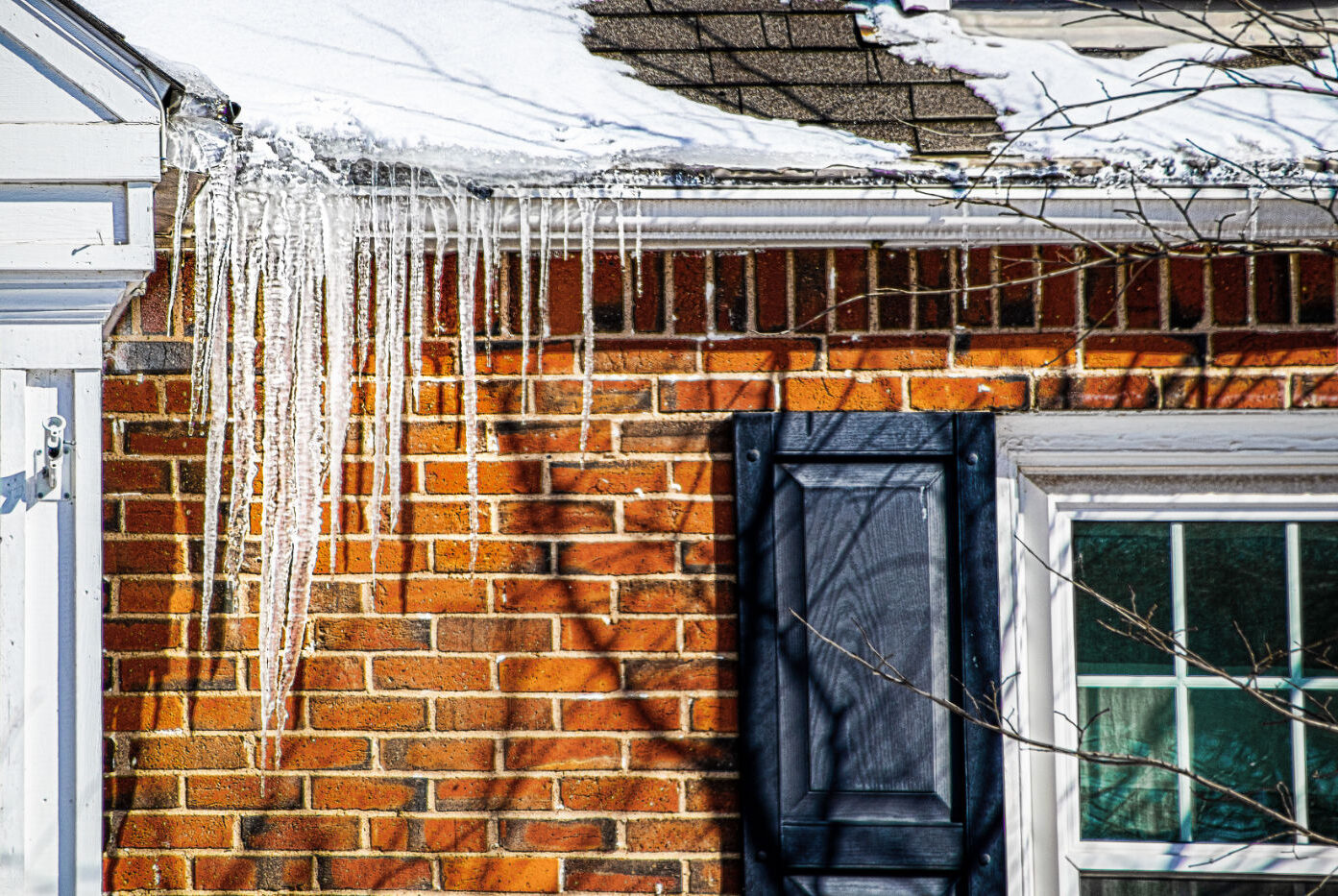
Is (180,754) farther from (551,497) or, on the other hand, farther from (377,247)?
(377,247)

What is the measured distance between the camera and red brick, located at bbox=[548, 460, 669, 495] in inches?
94.3

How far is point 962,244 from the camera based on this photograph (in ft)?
7.80

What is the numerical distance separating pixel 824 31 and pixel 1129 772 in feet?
7.12

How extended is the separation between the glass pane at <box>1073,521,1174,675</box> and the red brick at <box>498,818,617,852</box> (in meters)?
1.28

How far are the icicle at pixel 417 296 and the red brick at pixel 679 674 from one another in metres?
0.86

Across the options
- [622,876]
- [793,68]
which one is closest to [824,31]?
[793,68]

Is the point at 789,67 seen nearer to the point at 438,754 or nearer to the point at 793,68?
the point at 793,68

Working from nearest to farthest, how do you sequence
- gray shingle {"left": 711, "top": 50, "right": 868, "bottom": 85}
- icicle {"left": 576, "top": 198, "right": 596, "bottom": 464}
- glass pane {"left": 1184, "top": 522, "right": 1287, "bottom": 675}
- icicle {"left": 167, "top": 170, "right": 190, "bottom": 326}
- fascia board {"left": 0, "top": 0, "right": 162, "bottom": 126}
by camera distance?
fascia board {"left": 0, "top": 0, "right": 162, "bottom": 126} → icicle {"left": 167, "top": 170, "right": 190, "bottom": 326} → icicle {"left": 576, "top": 198, "right": 596, "bottom": 464} → glass pane {"left": 1184, "top": 522, "right": 1287, "bottom": 675} → gray shingle {"left": 711, "top": 50, "right": 868, "bottom": 85}

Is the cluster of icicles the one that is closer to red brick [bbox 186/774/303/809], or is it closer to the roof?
red brick [bbox 186/774/303/809]

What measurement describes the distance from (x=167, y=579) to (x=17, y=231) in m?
0.88

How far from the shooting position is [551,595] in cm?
238

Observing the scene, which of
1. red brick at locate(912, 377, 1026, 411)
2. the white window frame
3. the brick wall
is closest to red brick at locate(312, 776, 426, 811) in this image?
the brick wall

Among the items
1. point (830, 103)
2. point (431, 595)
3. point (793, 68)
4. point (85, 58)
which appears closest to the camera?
point (85, 58)

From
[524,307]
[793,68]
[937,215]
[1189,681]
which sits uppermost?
[793,68]
